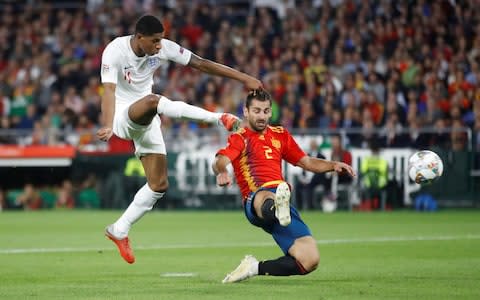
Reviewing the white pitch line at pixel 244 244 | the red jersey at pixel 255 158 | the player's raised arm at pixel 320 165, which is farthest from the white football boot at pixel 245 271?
the white pitch line at pixel 244 244

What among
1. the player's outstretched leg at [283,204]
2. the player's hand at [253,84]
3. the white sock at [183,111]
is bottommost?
the player's outstretched leg at [283,204]

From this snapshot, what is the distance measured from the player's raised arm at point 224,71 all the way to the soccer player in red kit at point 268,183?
55cm

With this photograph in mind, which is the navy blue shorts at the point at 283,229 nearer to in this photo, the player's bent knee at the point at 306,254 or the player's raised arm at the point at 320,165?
the player's bent knee at the point at 306,254

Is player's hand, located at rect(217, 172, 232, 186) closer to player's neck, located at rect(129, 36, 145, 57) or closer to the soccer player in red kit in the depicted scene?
the soccer player in red kit

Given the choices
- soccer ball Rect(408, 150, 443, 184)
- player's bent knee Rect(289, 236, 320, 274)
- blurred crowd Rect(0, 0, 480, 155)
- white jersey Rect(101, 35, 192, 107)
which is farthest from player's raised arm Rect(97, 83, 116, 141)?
blurred crowd Rect(0, 0, 480, 155)

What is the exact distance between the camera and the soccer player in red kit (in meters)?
9.01

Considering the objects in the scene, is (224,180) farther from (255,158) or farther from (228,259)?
(228,259)

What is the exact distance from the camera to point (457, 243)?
44.9 ft

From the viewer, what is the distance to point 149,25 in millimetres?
10367

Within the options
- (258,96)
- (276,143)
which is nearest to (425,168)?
(276,143)

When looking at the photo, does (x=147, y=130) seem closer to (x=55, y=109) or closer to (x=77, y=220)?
(x=77, y=220)

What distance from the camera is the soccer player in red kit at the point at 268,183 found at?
901 cm

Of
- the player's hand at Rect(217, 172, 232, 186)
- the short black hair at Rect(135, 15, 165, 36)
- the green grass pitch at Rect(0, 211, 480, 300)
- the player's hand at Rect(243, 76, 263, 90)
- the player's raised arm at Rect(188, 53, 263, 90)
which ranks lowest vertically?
the green grass pitch at Rect(0, 211, 480, 300)

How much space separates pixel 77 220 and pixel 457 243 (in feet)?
29.4
